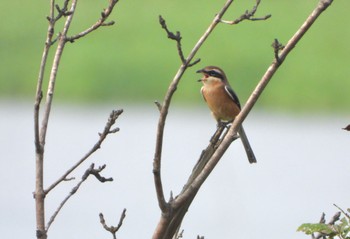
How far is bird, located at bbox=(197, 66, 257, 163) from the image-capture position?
609cm

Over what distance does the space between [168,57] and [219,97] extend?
10.7 m

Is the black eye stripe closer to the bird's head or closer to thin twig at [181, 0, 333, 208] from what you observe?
the bird's head

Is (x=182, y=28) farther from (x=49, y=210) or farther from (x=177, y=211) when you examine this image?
(x=177, y=211)

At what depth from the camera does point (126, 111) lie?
16.0 meters

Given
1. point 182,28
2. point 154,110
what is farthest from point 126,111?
point 182,28

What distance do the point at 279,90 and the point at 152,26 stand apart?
306cm

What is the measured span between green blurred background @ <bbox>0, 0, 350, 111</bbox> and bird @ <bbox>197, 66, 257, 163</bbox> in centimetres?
874

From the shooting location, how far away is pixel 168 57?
1677 cm

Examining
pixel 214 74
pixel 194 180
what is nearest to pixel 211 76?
pixel 214 74

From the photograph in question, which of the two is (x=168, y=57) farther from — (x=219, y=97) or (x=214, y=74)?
(x=219, y=97)

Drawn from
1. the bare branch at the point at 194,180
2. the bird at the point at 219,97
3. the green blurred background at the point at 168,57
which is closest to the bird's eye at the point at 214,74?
the bird at the point at 219,97

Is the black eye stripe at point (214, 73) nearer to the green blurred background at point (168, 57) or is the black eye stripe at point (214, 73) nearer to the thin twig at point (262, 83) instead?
the thin twig at point (262, 83)

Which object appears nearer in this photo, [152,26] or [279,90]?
[279,90]

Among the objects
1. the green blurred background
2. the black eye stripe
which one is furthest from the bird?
the green blurred background
